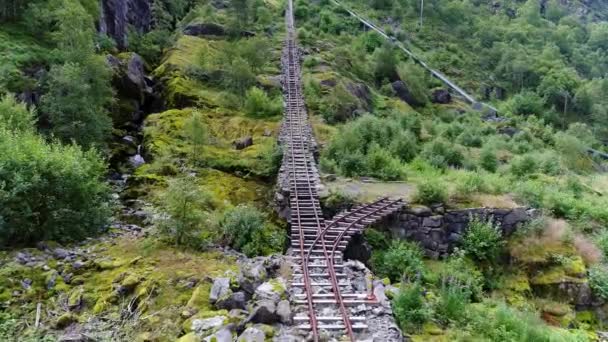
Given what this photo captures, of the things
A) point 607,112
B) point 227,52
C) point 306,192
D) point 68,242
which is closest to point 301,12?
point 227,52

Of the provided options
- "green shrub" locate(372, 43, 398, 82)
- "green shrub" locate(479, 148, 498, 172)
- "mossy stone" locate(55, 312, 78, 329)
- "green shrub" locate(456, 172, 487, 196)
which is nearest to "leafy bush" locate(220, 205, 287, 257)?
"mossy stone" locate(55, 312, 78, 329)

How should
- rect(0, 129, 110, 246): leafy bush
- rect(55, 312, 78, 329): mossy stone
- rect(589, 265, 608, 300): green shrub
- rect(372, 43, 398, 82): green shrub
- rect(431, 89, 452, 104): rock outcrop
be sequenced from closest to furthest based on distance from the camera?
1. rect(55, 312, 78, 329): mossy stone
2. rect(0, 129, 110, 246): leafy bush
3. rect(589, 265, 608, 300): green shrub
4. rect(372, 43, 398, 82): green shrub
5. rect(431, 89, 452, 104): rock outcrop

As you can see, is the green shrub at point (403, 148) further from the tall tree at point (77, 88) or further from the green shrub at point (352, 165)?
the tall tree at point (77, 88)

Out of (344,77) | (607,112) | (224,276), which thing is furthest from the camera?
(607,112)

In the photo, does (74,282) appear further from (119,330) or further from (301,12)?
(301,12)

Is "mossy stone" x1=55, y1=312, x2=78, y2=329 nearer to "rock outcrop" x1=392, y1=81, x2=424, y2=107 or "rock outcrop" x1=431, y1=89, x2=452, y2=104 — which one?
"rock outcrop" x1=392, y1=81, x2=424, y2=107

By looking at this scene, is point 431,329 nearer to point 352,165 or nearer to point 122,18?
point 352,165
